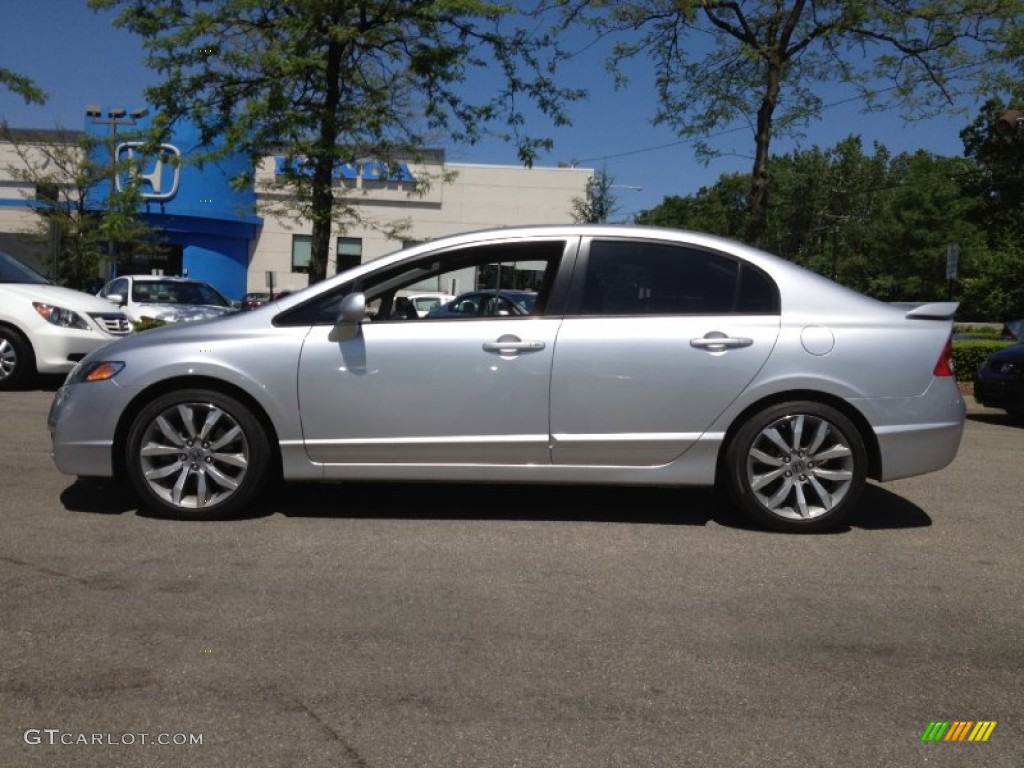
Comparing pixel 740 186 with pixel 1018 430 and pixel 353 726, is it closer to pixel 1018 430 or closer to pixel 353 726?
pixel 1018 430

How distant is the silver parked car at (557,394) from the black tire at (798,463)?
1 cm

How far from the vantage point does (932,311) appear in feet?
16.8

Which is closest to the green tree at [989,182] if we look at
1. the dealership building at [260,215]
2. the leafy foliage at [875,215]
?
the leafy foliage at [875,215]

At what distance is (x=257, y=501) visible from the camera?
550 cm

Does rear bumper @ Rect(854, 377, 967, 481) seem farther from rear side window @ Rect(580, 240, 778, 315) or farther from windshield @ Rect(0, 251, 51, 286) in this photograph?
windshield @ Rect(0, 251, 51, 286)

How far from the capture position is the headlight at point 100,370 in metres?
4.96

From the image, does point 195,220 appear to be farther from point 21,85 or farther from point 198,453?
point 198,453

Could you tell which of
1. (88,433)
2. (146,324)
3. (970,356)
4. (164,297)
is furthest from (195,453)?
(970,356)

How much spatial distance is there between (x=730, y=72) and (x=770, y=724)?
44.2 feet

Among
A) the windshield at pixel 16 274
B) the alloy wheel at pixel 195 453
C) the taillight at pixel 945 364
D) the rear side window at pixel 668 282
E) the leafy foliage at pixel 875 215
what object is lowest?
the alloy wheel at pixel 195 453

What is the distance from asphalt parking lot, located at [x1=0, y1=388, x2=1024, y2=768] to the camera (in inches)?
111

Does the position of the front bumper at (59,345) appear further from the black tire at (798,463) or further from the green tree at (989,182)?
the green tree at (989,182)

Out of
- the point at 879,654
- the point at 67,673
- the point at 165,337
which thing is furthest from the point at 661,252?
the point at 67,673

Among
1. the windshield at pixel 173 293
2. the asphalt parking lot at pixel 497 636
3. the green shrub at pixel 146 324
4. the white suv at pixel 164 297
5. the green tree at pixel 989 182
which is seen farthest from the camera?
the green tree at pixel 989 182
